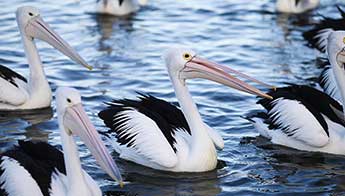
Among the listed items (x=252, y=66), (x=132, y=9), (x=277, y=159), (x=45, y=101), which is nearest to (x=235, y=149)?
(x=277, y=159)

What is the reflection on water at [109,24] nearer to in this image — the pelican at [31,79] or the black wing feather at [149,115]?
the pelican at [31,79]

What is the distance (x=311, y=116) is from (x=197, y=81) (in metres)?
2.51

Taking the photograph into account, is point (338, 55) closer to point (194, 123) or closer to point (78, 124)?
point (194, 123)

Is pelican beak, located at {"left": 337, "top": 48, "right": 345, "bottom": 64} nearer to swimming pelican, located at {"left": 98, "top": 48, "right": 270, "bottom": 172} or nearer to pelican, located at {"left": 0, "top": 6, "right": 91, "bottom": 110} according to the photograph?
swimming pelican, located at {"left": 98, "top": 48, "right": 270, "bottom": 172}

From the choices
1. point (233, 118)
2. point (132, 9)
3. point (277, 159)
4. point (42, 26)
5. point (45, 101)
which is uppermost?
point (132, 9)

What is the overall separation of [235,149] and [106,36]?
4381 millimetres

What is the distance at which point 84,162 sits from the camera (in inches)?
272

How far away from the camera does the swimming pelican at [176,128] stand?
6.52 m

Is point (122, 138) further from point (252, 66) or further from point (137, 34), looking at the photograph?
point (137, 34)

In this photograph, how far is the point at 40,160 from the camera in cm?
579

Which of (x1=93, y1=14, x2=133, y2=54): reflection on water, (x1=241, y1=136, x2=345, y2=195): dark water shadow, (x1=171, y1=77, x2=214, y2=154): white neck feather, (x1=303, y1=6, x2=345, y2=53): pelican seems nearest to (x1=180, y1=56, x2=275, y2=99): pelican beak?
(x1=171, y1=77, x2=214, y2=154): white neck feather

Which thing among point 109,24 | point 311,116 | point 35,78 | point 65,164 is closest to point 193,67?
point 311,116

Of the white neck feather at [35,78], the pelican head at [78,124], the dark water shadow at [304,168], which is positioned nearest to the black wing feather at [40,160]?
the pelican head at [78,124]

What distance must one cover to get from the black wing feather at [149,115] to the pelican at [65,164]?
107 centimetres
